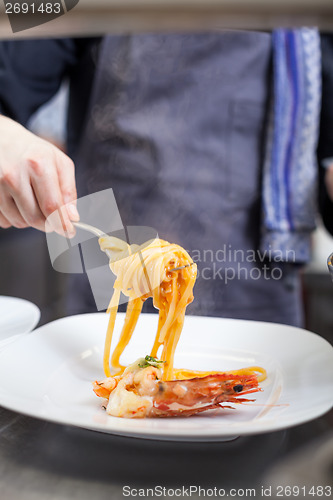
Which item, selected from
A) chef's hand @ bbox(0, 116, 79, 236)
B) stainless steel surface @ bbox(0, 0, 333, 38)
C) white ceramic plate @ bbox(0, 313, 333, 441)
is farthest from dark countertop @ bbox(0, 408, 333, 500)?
stainless steel surface @ bbox(0, 0, 333, 38)

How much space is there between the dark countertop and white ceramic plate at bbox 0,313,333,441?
2 centimetres

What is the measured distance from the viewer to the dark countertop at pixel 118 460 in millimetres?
429

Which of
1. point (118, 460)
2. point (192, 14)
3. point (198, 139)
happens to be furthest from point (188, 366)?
point (198, 139)

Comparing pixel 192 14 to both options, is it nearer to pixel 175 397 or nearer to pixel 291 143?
pixel 175 397

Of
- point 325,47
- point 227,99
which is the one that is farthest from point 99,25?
point 325,47

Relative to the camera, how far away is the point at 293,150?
1.15m

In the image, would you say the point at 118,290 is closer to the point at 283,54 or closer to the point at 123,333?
the point at 123,333

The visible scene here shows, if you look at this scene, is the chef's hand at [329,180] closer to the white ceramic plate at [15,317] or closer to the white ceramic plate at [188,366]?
the white ceramic plate at [188,366]

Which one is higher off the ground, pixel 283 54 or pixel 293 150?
pixel 283 54

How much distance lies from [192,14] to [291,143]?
0.71 meters

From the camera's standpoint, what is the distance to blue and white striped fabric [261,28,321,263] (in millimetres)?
1115

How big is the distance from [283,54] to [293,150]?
0.65ft

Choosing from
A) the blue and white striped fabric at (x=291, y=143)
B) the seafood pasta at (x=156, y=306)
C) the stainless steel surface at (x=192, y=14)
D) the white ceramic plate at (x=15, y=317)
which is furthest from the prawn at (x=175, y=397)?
the blue and white striped fabric at (x=291, y=143)

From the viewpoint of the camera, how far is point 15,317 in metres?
0.76
